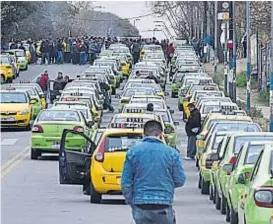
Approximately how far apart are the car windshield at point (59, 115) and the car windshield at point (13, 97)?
8214 millimetres

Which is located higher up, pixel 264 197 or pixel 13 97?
pixel 264 197

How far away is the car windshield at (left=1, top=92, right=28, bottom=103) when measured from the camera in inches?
1626

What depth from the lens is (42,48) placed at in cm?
7606

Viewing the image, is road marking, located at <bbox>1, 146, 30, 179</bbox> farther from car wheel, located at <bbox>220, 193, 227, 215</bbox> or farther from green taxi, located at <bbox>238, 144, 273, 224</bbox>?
green taxi, located at <bbox>238, 144, 273, 224</bbox>

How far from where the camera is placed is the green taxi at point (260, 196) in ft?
38.7

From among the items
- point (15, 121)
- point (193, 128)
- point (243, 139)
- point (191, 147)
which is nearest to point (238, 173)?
point (243, 139)

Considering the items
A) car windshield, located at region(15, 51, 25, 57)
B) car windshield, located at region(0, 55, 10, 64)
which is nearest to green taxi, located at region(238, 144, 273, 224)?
car windshield, located at region(0, 55, 10, 64)

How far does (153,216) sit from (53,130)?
2098 centimetres

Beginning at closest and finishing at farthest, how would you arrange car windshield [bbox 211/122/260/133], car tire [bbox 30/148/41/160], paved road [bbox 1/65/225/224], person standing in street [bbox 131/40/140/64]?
paved road [bbox 1/65/225/224] → car windshield [bbox 211/122/260/133] → car tire [bbox 30/148/41/160] → person standing in street [bbox 131/40/140/64]

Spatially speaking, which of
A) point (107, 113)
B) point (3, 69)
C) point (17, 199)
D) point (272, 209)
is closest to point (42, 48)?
point (3, 69)

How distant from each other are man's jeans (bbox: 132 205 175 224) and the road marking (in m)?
15.6

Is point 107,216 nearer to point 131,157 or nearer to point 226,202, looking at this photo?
point 226,202

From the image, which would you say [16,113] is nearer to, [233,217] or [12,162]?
[12,162]

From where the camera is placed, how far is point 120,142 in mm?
20375
